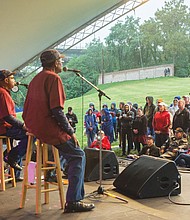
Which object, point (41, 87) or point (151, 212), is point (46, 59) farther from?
point (151, 212)

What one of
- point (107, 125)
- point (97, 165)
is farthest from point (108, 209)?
point (107, 125)

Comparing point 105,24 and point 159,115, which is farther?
point 105,24

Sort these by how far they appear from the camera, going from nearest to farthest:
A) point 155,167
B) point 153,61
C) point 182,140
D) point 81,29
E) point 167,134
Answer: point 155,167, point 182,140, point 167,134, point 153,61, point 81,29

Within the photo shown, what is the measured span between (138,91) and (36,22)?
3.45 metres

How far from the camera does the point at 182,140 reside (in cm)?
704

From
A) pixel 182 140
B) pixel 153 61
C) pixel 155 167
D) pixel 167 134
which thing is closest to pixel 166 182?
pixel 155 167

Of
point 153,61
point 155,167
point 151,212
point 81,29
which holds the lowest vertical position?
point 151,212

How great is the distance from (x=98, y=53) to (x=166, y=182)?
27.1 feet

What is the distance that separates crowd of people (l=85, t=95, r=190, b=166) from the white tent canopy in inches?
106

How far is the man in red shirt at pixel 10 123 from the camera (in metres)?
4.27

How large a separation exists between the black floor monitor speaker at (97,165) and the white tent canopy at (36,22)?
4811 millimetres

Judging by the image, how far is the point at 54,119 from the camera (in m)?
3.35

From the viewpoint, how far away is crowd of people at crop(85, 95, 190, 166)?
23.0 feet

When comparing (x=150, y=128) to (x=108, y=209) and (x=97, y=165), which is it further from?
(x=108, y=209)
